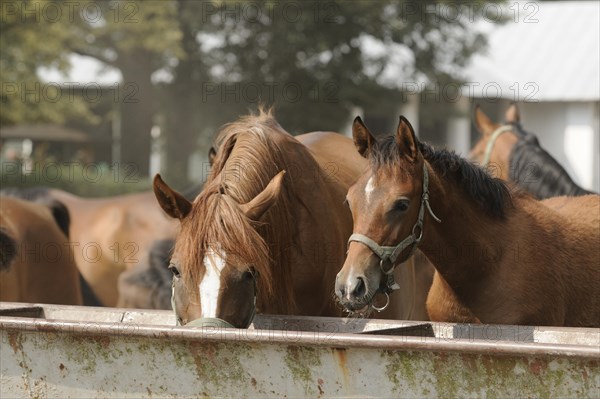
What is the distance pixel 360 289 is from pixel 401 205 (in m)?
0.44

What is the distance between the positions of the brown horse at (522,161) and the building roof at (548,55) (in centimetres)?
1587

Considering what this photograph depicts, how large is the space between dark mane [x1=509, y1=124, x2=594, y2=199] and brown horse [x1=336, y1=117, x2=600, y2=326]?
1790mm

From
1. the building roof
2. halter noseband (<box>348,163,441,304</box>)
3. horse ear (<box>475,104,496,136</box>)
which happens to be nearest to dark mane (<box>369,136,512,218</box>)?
halter noseband (<box>348,163,441,304</box>)

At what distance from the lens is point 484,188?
456 cm

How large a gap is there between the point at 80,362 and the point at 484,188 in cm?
199

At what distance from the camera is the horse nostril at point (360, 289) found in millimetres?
3967

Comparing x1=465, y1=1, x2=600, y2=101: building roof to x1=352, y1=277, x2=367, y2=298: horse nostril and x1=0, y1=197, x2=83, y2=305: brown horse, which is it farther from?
x1=352, y1=277, x2=367, y2=298: horse nostril

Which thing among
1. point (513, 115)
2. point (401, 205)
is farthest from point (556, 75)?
point (401, 205)

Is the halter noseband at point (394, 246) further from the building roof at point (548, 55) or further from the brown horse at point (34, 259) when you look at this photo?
the building roof at point (548, 55)

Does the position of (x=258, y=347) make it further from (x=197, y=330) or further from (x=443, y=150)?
(x=443, y=150)

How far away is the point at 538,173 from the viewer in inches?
265

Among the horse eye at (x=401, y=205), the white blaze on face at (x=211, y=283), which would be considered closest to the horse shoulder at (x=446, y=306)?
the horse eye at (x=401, y=205)

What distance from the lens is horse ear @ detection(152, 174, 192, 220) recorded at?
419cm

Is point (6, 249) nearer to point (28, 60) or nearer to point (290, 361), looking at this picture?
point (290, 361)
